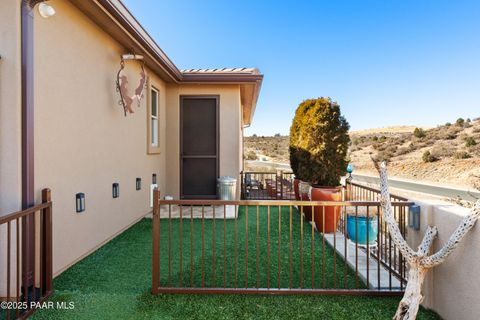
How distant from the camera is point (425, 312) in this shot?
7.75 feet

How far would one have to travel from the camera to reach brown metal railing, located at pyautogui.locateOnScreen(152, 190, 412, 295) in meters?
2.61

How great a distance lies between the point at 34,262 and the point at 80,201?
98 centimetres

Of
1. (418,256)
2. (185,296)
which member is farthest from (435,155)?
(185,296)

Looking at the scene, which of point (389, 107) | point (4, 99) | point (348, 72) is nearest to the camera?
point (4, 99)

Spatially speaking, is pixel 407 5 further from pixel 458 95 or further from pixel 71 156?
pixel 458 95

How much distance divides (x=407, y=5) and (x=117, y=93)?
37.3 ft

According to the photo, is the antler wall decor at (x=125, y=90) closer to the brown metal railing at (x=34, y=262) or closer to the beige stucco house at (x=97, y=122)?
the beige stucco house at (x=97, y=122)

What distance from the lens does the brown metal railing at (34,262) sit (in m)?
2.36

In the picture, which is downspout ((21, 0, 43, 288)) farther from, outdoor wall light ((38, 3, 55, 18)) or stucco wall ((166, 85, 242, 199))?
stucco wall ((166, 85, 242, 199))

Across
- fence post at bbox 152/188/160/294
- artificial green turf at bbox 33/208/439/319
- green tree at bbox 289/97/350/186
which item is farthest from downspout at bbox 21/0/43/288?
green tree at bbox 289/97/350/186

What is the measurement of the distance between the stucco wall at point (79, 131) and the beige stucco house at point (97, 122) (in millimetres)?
14

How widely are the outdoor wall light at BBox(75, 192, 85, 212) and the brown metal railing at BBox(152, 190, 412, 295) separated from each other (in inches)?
43.9

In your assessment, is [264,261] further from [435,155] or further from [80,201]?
[435,155]

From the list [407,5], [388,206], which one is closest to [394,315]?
[388,206]
